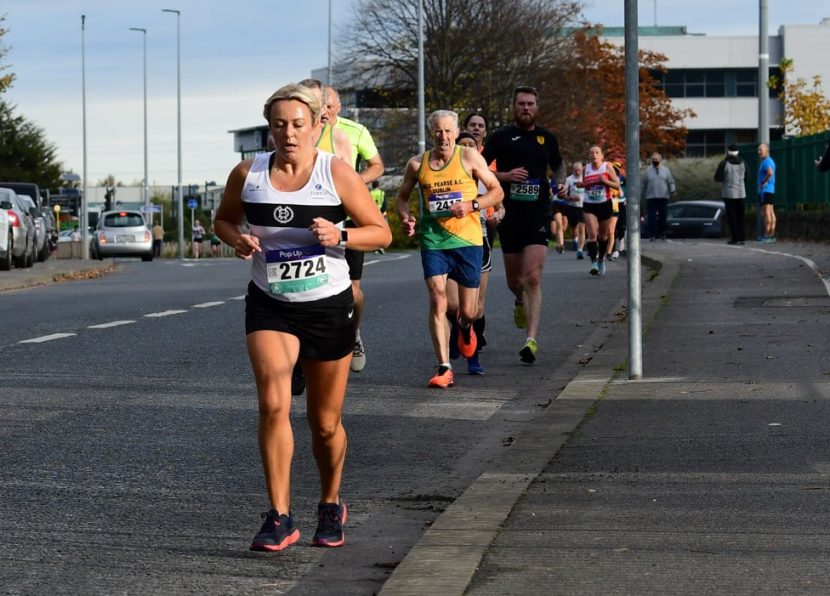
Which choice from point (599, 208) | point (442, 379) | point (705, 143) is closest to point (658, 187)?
point (599, 208)

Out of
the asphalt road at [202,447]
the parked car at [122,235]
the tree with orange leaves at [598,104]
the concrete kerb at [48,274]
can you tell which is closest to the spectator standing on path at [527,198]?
the asphalt road at [202,447]

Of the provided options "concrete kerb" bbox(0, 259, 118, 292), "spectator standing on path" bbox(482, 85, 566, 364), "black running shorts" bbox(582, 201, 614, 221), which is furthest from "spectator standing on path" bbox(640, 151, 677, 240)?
"spectator standing on path" bbox(482, 85, 566, 364)

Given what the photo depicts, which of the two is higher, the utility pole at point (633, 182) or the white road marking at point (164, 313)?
the utility pole at point (633, 182)

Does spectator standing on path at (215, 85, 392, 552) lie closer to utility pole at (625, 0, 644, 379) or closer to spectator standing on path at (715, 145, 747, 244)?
utility pole at (625, 0, 644, 379)

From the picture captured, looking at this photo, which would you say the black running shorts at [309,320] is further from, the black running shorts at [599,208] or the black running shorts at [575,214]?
the black running shorts at [575,214]

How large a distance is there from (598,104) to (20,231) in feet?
143

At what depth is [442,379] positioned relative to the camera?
11406 mm

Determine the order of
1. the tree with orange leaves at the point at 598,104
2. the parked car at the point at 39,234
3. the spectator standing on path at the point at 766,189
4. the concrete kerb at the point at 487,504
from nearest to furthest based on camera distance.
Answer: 1. the concrete kerb at the point at 487,504
2. the spectator standing on path at the point at 766,189
3. the parked car at the point at 39,234
4. the tree with orange leaves at the point at 598,104

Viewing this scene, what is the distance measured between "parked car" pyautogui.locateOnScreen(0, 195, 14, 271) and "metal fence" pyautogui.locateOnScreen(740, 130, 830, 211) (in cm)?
1401

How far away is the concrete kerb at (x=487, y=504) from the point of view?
17.8 ft

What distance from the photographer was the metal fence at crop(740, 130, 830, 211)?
32.2m

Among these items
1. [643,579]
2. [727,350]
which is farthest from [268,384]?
[727,350]

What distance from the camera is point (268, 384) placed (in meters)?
6.12

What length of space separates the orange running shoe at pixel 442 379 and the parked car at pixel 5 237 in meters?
21.3
